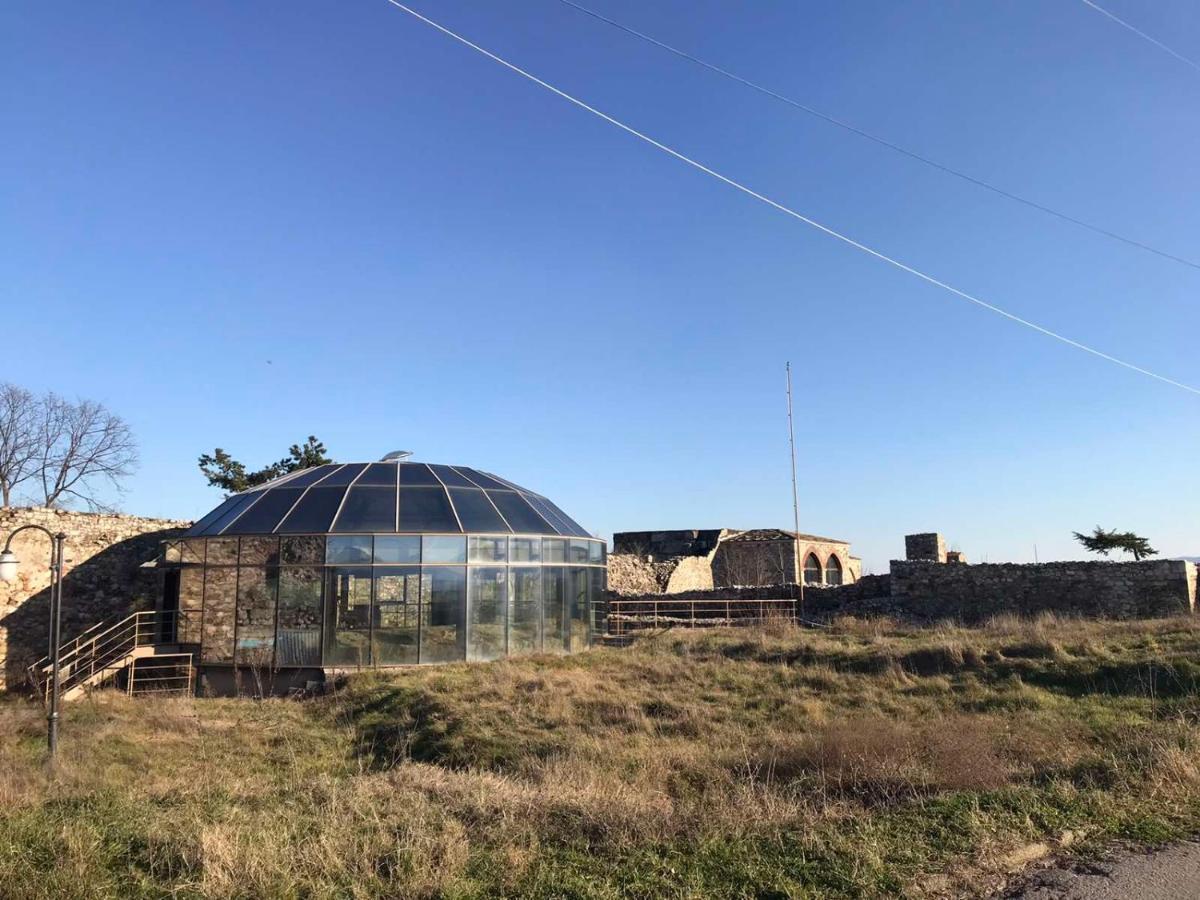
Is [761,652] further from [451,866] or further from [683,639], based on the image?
[451,866]

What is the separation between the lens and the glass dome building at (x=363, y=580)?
19.6 meters

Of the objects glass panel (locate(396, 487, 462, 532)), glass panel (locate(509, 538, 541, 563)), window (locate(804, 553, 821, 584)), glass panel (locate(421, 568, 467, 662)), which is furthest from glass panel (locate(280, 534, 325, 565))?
window (locate(804, 553, 821, 584))

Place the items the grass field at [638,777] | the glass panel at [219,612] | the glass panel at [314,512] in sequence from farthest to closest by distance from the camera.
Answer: the glass panel at [314,512], the glass panel at [219,612], the grass field at [638,777]

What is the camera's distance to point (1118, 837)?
19.6 feet

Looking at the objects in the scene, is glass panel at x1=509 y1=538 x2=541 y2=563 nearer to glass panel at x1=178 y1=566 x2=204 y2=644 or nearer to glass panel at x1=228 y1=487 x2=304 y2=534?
glass panel at x1=228 y1=487 x2=304 y2=534

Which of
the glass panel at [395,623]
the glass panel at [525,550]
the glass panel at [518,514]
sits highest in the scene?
the glass panel at [518,514]

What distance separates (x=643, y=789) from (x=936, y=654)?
10784mm

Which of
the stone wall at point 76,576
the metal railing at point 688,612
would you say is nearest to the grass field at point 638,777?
the stone wall at point 76,576

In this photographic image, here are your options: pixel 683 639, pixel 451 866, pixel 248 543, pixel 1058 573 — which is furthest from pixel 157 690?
pixel 1058 573

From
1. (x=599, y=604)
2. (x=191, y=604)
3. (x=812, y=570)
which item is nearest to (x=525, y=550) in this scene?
(x=599, y=604)

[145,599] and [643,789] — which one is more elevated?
[145,599]

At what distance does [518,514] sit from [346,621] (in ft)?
17.2

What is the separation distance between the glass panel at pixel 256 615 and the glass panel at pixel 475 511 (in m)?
4.61

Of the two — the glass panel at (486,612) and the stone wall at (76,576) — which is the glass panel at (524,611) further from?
the stone wall at (76,576)
